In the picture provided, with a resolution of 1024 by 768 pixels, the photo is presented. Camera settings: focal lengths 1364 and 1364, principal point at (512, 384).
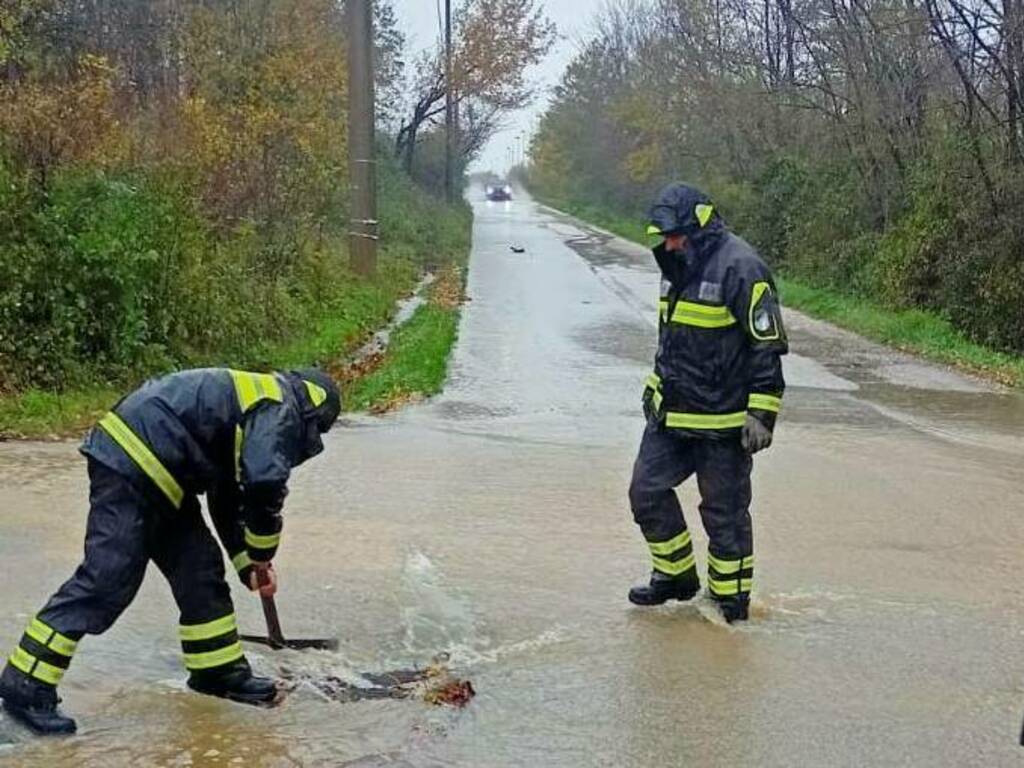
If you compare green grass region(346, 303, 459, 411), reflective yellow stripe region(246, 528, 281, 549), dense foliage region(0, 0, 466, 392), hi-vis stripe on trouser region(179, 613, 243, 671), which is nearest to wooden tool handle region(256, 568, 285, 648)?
hi-vis stripe on trouser region(179, 613, 243, 671)

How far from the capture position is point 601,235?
4634cm

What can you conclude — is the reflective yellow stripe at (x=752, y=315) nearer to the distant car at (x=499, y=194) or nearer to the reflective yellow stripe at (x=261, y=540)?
the reflective yellow stripe at (x=261, y=540)

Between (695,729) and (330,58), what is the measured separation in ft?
67.5

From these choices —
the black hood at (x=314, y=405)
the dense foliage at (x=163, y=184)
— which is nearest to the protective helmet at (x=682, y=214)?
the black hood at (x=314, y=405)

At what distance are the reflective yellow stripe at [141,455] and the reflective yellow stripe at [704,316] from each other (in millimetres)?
2271

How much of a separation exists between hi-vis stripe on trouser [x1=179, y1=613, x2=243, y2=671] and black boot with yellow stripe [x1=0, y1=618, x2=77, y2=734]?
1.34 feet

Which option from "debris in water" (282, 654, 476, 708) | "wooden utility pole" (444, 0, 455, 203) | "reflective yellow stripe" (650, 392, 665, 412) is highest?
"wooden utility pole" (444, 0, 455, 203)

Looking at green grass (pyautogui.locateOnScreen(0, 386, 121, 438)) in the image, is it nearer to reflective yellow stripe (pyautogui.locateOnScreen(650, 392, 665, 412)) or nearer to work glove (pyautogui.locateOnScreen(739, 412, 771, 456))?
reflective yellow stripe (pyautogui.locateOnScreen(650, 392, 665, 412))

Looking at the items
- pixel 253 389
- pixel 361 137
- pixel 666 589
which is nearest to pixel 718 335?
pixel 666 589

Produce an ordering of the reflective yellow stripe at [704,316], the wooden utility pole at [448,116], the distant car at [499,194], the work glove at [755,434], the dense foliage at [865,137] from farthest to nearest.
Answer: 1. the distant car at [499,194]
2. the wooden utility pole at [448,116]
3. the dense foliage at [865,137]
4. the reflective yellow stripe at [704,316]
5. the work glove at [755,434]

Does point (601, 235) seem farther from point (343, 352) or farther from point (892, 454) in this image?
point (892, 454)

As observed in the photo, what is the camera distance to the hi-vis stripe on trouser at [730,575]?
18.5 feet

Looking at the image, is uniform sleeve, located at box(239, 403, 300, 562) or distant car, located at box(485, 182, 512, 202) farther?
distant car, located at box(485, 182, 512, 202)

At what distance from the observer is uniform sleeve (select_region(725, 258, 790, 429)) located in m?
5.41
